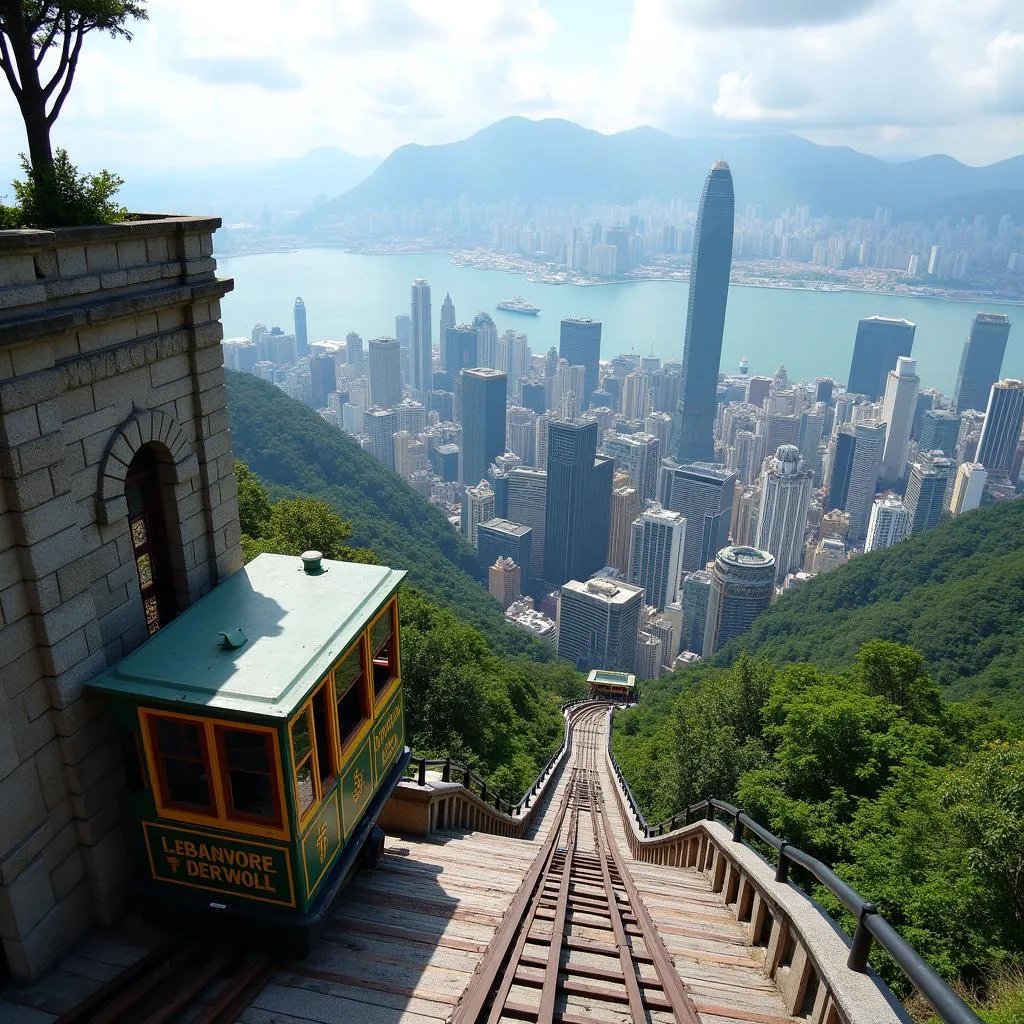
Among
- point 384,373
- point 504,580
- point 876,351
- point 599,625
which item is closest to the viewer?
point 599,625

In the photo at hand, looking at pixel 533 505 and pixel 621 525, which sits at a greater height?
pixel 533 505

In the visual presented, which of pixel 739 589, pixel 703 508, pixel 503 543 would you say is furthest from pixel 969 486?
pixel 503 543

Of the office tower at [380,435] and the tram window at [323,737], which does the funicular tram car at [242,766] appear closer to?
the tram window at [323,737]

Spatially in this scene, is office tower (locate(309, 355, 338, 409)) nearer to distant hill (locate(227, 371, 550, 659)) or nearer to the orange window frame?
distant hill (locate(227, 371, 550, 659))

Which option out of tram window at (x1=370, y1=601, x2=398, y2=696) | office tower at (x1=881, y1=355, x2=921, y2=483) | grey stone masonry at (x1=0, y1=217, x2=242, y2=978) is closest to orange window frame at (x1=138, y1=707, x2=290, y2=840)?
grey stone masonry at (x1=0, y1=217, x2=242, y2=978)

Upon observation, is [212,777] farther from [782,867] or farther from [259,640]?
[782,867]

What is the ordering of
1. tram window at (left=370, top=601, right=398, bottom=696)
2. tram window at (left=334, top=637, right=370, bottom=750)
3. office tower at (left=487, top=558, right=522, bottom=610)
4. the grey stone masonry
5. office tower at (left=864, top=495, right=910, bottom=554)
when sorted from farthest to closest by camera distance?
office tower at (left=487, top=558, right=522, bottom=610) < office tower at (left=864, top=495, right=910, bottom=554) < tram window at (left=370, top=601, right=398, bottom=696) < tram window at (left=334, top=637, right=370, bottom=750) < the grey stone masonry

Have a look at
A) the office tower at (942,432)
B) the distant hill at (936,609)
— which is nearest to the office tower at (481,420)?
the office tower at (942,432)
